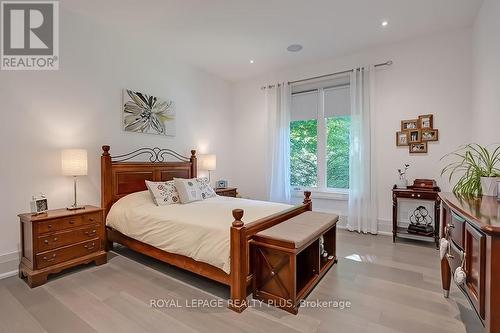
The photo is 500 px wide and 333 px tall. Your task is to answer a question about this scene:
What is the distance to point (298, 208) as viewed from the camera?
3119 millimetres

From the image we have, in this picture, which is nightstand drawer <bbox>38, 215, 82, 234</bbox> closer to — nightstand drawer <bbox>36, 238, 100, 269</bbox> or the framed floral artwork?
nightstand drawer <bbox>36, 238, 100, 269</bbox>

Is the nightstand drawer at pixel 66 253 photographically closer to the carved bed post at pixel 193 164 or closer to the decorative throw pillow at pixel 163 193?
the decorative throw pillow at pixel 163 193

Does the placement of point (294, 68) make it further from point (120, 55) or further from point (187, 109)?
point (120, 55)

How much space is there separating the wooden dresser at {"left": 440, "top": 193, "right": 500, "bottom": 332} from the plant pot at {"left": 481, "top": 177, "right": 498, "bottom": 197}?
208 mm

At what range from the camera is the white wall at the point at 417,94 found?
3646 millimetres

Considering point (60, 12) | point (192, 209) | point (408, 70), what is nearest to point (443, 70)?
point (408, 70)

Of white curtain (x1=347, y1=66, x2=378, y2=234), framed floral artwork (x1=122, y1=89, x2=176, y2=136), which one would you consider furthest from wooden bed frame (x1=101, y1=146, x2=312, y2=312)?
white curtain (x1=347, y1=66, x2=378, y2=234)

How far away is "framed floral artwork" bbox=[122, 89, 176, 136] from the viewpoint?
3760 millimetres

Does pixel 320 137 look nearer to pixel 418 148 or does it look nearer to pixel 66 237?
pixel 418 148

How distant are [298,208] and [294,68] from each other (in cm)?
308

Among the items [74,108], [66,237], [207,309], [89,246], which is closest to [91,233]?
[89,246]

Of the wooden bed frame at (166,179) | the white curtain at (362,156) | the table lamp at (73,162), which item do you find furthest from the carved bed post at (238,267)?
the white curtain at (362,156)

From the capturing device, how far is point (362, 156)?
4254mm

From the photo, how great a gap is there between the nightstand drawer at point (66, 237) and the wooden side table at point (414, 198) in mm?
4027
